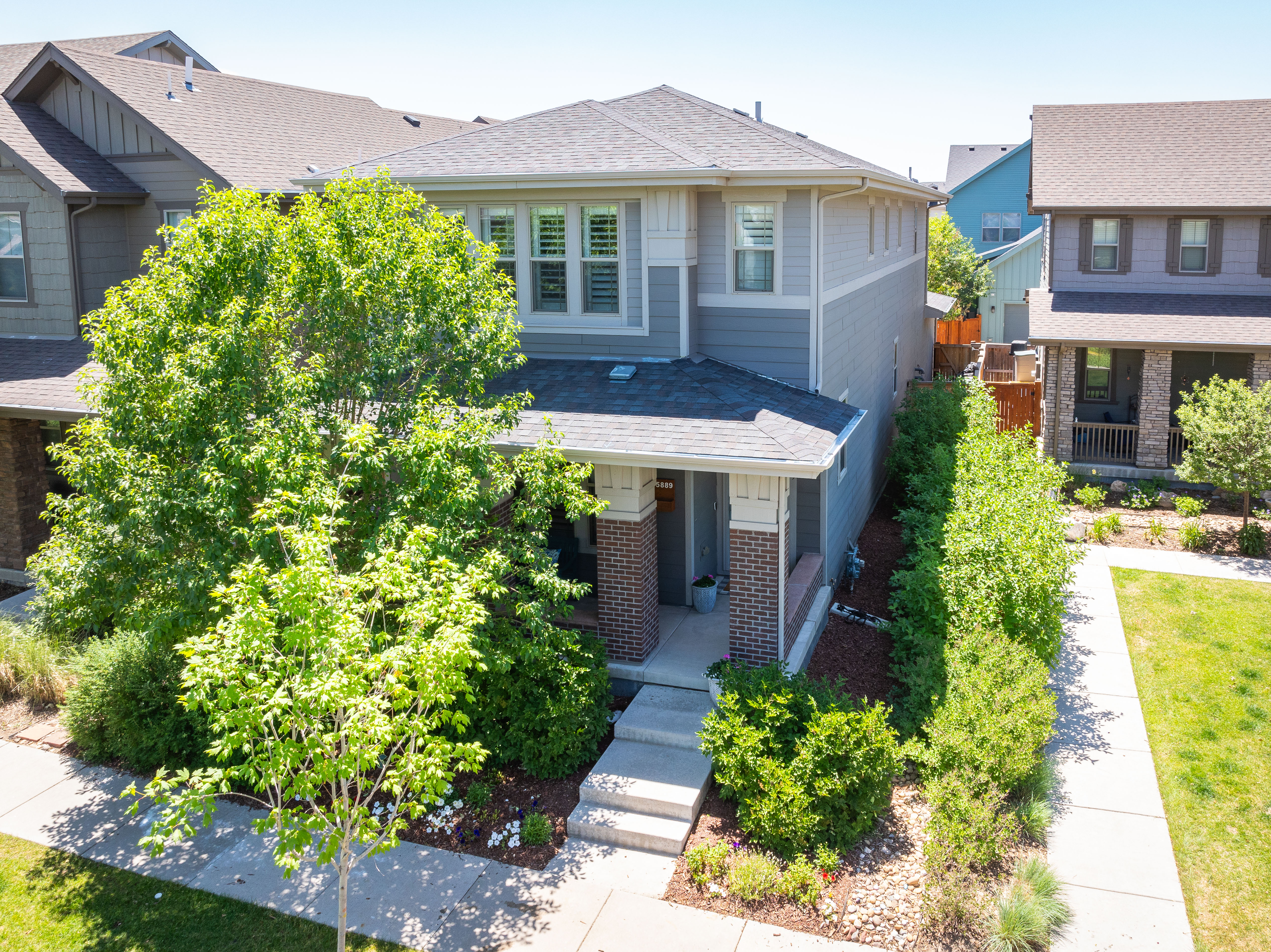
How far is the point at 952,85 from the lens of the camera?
39.7 meters

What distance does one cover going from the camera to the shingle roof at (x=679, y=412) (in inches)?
412

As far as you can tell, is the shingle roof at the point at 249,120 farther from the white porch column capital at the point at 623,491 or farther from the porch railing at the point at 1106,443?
the porch railing at the point at 1106,443

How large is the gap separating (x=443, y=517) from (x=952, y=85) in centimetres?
3787

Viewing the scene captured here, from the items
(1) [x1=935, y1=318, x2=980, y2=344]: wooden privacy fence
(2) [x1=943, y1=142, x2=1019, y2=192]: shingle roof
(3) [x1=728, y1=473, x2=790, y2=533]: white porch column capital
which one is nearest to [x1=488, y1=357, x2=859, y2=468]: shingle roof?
(3) [x1=728, y1=473, x2=790, y2=533]: white porch column capital

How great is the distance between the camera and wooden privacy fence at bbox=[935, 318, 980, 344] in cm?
3741

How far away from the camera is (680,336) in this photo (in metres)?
12.9

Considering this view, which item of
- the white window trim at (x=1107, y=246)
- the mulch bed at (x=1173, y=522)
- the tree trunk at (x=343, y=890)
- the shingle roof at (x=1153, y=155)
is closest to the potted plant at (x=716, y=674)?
the tree trunk at (x=343, y=890)

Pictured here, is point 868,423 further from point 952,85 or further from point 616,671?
point 952,85

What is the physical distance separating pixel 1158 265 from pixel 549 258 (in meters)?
16.1

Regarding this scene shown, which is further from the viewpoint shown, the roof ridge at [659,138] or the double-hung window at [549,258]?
the double-hung window at [549,258]

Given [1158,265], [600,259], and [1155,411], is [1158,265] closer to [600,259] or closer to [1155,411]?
[1155,411]

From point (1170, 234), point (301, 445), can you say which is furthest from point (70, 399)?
point (1170, 234)

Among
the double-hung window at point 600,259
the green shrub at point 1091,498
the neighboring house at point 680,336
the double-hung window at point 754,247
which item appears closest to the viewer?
the neighboring house at point 680,336

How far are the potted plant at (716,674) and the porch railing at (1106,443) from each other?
44.3ft
